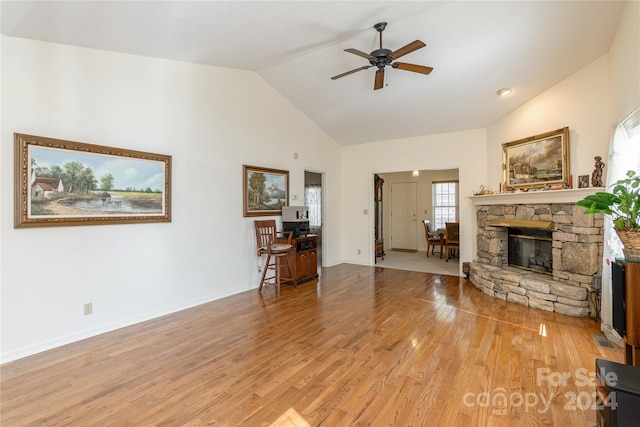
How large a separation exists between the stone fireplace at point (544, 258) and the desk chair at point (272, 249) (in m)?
3.07

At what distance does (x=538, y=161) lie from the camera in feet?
14.1

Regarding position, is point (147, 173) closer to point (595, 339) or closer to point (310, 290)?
point (310, 290)

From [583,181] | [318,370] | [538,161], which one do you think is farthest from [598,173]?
[318,370]

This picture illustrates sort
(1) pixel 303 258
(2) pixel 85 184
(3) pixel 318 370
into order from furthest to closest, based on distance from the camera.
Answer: (1) pixel 303 258
(2) pixel 85 184
(3) pixel 318 370

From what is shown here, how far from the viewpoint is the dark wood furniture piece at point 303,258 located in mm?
4938

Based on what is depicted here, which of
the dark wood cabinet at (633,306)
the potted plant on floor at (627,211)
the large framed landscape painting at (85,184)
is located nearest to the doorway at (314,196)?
the large framed landscape painting at (85,184)

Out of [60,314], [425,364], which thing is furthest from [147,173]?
[425,364]

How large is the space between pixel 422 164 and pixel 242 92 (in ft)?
12.0

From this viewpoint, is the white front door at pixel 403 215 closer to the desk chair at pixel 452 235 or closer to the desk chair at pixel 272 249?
the desk chair at pixel 452 235

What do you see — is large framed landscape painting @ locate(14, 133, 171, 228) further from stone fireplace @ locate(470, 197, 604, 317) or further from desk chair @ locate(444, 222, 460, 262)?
desk chair @ locate(444, 222, 460, 262)

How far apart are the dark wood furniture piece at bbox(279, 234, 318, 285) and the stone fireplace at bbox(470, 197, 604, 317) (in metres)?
2.71

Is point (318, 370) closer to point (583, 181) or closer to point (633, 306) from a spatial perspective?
point (633, 306)

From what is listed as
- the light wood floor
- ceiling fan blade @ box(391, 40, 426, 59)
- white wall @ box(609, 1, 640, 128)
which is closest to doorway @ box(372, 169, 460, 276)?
the light wood floor

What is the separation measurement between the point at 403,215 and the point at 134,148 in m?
7.34
